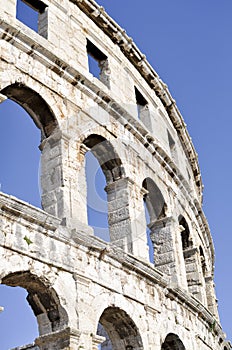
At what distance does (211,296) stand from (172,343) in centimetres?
516

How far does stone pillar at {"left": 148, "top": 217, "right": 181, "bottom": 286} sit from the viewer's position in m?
14.2

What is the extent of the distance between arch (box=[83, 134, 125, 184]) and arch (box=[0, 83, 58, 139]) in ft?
4.60

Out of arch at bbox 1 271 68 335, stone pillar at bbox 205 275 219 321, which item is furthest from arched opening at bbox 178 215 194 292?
arch at bbox 1 271 68 335

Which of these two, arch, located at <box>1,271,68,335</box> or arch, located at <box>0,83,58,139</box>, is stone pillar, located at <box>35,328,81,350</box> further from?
arch, located at <box>0,83,58,139</box>

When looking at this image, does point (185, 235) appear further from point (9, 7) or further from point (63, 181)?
point (9, 7)

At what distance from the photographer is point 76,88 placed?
12.9 metres

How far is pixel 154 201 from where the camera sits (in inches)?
602

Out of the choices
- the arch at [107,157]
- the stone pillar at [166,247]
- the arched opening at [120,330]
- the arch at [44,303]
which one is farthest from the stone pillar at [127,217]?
the arch at [44,303]

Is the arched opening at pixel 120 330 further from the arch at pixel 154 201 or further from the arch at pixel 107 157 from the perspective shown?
the arch at pixel 154 201

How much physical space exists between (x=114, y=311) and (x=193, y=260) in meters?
5.77

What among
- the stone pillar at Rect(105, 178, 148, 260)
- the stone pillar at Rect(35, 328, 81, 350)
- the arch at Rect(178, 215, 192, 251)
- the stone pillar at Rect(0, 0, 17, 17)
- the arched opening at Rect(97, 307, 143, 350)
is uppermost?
the stone pillar at Rect(0, 0, 17, 17)

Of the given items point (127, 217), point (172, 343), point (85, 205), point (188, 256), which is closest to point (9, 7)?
point (85, 205)

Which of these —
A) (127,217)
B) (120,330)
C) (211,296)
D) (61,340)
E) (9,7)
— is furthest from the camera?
(211,296)

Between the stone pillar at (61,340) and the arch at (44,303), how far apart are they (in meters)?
0.15
